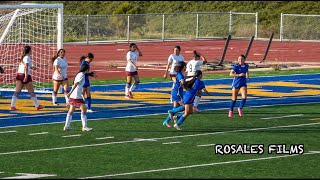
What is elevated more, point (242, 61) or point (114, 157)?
point (242, 61)

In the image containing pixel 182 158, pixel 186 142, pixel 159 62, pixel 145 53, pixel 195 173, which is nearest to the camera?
pixel 195 173

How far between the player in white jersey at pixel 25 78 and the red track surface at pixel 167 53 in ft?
36.2

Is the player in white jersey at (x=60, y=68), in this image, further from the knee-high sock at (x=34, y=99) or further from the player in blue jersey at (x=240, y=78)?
the player in blue jersey at (x=240, y=78)

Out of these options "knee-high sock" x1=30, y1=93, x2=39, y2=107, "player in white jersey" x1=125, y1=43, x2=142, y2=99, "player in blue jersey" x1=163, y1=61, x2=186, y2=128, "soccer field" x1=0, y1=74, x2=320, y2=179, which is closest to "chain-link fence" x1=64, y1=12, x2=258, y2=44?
"player in white jersey" x1=125, y1=43, x2=142, y2=99

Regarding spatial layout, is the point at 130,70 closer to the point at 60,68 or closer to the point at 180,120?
the point at 60,68

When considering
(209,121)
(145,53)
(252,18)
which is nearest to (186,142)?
(209,121)

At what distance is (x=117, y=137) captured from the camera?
83.6ft

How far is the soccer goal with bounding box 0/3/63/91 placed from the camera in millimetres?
35938

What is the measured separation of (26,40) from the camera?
4606 cm

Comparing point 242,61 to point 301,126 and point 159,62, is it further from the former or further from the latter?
point 159,62

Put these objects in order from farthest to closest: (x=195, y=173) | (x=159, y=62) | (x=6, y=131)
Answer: (x=159, y=62) → (x=6, y=131) → (x=195, y=173)

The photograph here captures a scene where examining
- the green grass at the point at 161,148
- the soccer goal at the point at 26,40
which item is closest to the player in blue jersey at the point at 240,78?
the green grass at the point at 161,148

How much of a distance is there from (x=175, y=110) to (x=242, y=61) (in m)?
3.51

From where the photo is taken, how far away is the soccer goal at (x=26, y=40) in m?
35.9
